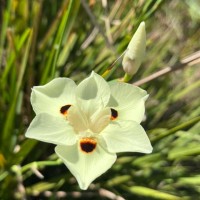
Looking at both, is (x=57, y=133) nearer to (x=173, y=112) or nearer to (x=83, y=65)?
(x=83, y=65)

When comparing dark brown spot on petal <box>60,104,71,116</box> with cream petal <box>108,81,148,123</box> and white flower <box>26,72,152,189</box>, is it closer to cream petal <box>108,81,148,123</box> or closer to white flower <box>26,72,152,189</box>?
white flower <box>26,72,152,189</box>

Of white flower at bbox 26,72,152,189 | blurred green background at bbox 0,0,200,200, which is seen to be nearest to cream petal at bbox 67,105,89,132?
white flower at bbox 26,72,152,189

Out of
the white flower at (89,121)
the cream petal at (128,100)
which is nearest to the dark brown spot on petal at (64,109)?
the white flower at (89,121)

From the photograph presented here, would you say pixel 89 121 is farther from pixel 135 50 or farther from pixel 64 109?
pixel 135 50

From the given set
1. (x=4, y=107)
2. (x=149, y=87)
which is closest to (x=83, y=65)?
(x=149, y=87)

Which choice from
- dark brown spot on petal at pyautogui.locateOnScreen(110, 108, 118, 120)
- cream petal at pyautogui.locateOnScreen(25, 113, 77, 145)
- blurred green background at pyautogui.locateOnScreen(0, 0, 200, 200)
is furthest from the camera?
blurred green background at pyautogui.locateOnScreen(0, 0, 200, 200)

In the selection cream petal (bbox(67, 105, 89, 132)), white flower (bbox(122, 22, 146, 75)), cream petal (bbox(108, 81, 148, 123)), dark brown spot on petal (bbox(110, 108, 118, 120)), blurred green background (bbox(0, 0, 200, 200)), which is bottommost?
blurred green background (bbox(0, 0, 200, 200))
